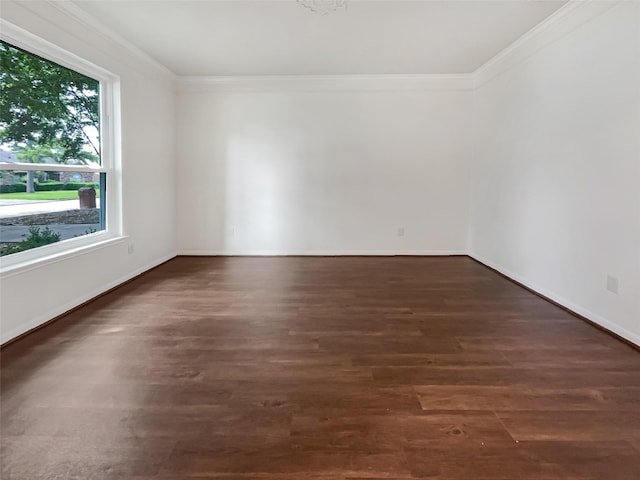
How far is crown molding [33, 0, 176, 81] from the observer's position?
2.98 metres

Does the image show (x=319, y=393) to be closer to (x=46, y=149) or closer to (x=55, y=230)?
(x=55, y=230)

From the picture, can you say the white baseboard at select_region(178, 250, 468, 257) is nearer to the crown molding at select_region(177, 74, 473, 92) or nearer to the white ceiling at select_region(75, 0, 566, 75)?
the crown molding at select_region(177, 74, 473, 92)

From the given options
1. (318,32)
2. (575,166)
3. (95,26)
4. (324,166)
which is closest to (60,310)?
(95,26)

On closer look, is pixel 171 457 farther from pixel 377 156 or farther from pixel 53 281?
pixel 377 156

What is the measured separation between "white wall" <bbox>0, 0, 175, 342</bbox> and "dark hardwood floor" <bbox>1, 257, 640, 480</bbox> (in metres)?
0.20

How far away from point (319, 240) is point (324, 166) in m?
1.07

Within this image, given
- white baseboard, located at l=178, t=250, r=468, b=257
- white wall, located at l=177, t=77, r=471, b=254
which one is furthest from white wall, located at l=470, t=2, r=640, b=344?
white baseboard, located at l=178, t=250, r=468, b=257

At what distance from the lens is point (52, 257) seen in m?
3.00

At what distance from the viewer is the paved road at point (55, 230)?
8.96 feet

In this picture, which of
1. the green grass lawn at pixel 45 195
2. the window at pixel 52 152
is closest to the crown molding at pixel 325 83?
the window at pixel 52 152

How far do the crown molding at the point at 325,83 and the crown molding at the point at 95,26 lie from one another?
0.74m

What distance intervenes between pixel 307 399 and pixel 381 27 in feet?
10.8

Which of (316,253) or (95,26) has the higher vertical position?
(95,26)

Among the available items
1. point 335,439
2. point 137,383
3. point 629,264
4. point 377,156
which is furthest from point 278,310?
point 377,156
